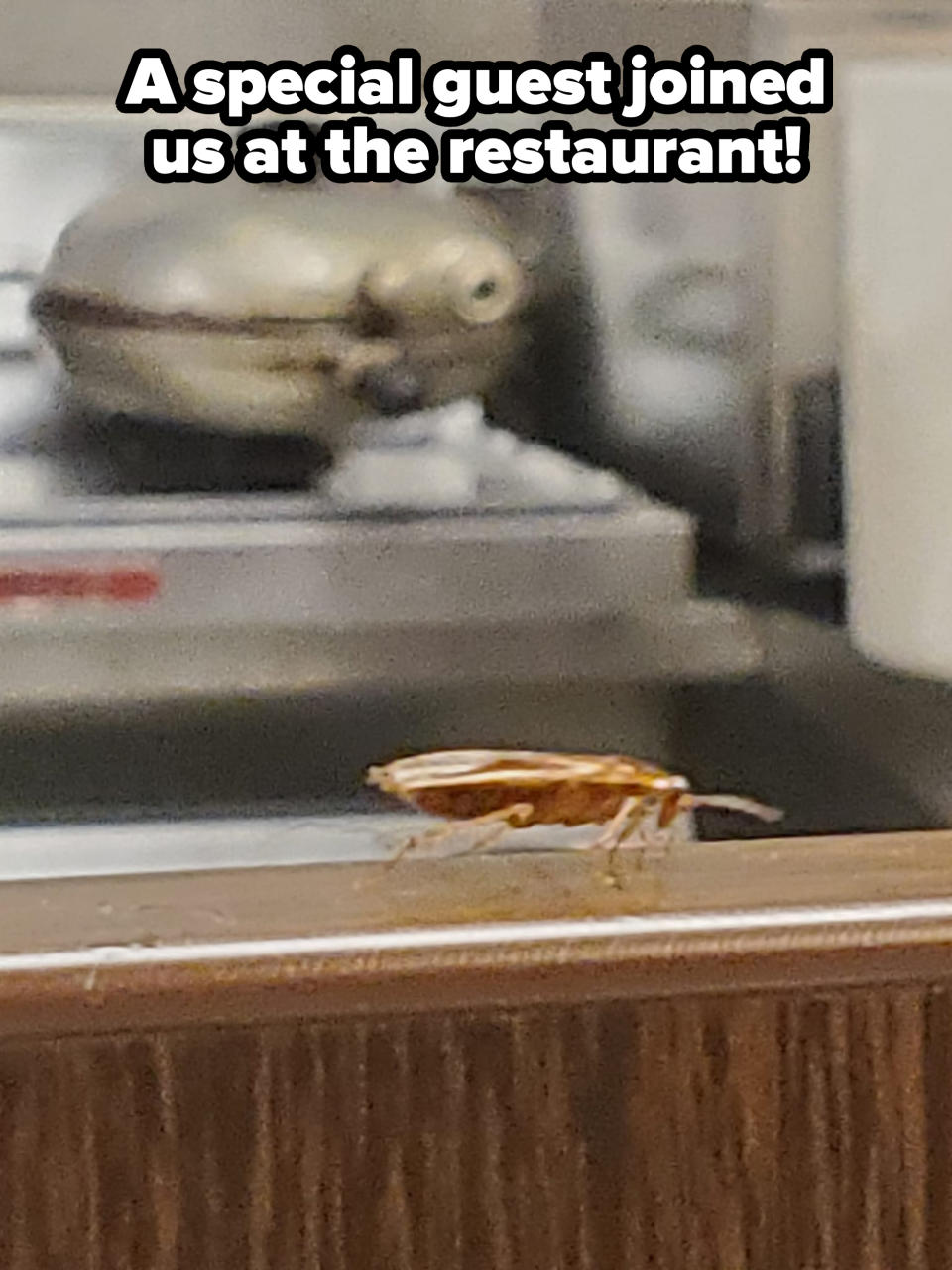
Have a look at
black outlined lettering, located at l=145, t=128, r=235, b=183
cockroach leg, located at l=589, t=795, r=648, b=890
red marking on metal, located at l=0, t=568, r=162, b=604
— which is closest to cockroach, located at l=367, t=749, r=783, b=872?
cockroach leg, located at l=589, t=795, r=648, b=890

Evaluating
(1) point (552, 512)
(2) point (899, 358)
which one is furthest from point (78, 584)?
(2) point (899, 358)

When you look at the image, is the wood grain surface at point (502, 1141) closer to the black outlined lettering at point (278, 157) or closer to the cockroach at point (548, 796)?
the cockroach at point (548, 796)

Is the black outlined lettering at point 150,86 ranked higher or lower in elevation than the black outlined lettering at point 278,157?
higher

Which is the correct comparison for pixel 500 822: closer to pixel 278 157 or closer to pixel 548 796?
pixel 548 796

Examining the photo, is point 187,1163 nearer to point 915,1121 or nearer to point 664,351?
point 915,1121

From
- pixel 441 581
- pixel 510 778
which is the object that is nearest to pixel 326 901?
pixel 510 778

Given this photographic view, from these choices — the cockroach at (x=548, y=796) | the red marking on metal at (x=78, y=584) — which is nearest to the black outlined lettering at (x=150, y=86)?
the red marking on metal at (x=78, y=584)
